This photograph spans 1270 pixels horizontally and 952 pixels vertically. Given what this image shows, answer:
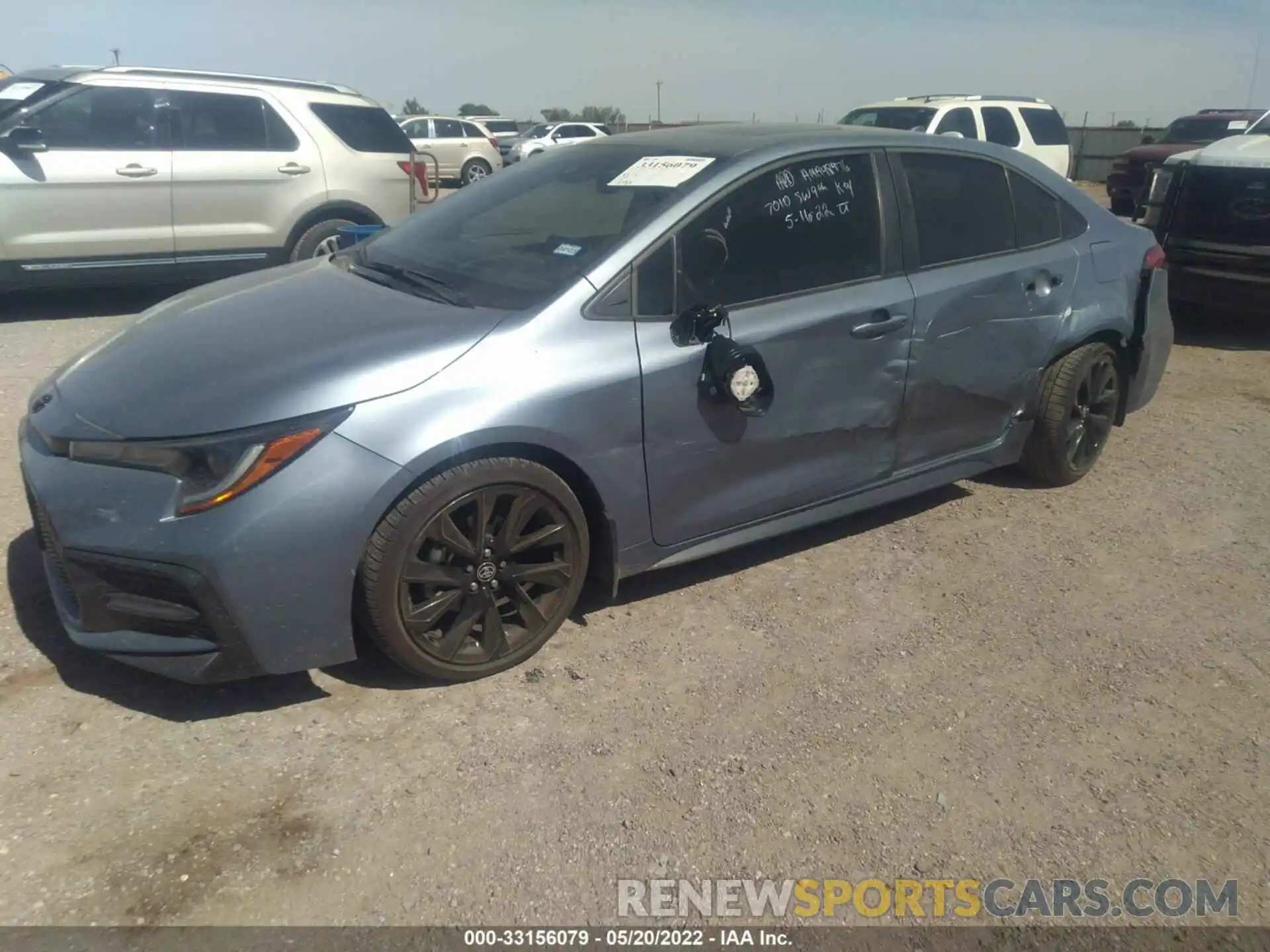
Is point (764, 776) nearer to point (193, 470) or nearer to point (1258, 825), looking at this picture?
point (1258, 825)

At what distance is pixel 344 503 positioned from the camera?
2707mm

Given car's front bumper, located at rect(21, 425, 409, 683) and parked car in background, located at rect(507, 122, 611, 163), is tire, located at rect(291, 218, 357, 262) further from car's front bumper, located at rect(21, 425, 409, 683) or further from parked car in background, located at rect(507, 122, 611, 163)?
parked car in background, located at rect(507, 122, 611, 163)

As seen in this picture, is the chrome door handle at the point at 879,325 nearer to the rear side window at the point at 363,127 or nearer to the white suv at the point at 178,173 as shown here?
the white suv at the point at 178,173

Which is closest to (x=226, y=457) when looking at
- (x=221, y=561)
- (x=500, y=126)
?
(x=221, y=561)

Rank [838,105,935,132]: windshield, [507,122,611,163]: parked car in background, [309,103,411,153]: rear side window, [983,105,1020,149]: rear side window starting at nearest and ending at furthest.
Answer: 1. [309,103,411,153]: rear side window
2. [838,105,935,132]: windshield
3. [983,105,1020,149]: rear side window
4. [507,122,611,163]: parked car in background

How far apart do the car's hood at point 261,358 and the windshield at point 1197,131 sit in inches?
712

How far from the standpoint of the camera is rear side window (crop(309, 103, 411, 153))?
322 inches

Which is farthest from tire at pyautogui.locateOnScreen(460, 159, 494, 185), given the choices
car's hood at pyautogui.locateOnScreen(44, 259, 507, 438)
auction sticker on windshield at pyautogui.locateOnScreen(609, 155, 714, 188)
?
car's hood at pyautogui.locateOnScreen(44, 259, 507, 438)

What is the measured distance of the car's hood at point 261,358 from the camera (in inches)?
108

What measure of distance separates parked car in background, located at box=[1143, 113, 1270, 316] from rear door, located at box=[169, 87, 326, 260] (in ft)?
21.5

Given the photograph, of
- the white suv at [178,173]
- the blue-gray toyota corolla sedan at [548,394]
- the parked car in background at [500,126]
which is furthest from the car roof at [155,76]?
the parked car in background at [500,126]

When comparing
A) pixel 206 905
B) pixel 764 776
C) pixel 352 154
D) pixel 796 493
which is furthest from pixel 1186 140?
pixel 206 905

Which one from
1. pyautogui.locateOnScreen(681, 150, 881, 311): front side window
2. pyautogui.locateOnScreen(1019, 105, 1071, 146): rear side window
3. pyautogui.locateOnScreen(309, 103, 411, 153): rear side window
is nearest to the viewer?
pyautogui.locateOnScreen(681, 150, 881, 311): front side window

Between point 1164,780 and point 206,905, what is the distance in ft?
8.24
